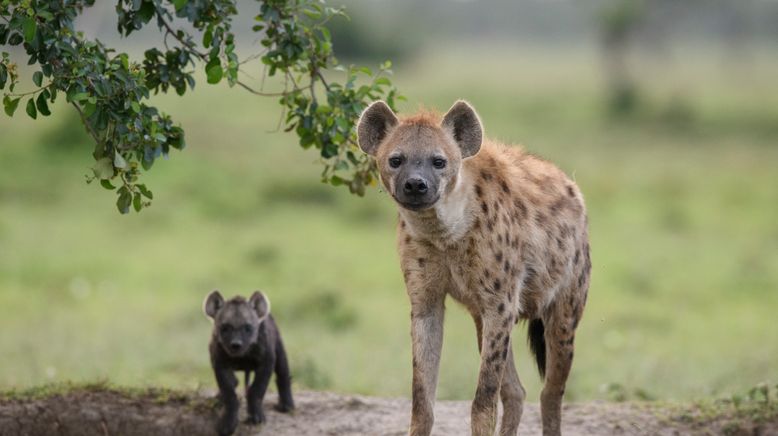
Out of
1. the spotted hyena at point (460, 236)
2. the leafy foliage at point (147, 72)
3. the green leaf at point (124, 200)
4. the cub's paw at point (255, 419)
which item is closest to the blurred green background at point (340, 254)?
the cub's paw at point (255, 419)

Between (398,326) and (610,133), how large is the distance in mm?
11606

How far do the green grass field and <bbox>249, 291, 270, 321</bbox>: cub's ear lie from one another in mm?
863

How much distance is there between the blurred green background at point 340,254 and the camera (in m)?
7.44

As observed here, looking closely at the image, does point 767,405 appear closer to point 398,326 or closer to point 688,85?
point 398,326

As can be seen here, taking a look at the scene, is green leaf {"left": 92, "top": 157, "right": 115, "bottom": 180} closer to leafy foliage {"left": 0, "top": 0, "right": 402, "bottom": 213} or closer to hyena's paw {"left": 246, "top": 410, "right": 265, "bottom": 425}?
leafy foliage {"left": 0, "top": 0, "right": 402, "bottom": 213}

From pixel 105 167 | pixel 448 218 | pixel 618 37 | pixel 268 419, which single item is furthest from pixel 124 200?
pixel 618 37

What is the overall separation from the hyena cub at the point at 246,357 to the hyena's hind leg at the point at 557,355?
128cm

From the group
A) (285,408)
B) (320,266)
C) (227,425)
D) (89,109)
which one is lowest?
(227,425)

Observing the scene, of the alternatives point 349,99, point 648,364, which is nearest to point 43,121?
point 648,364

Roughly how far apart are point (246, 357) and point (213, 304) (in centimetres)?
40

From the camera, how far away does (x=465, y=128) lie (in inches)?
176

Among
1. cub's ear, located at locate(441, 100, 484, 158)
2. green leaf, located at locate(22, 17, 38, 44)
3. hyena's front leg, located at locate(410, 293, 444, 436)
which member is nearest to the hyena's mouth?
cub's ear, located at locate(441, 100, 484, 158)

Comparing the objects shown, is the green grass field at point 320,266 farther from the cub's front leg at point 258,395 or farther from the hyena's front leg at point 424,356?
the hyena's front leg at point 424,356

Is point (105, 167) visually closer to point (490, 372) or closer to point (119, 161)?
point (119, 161)
